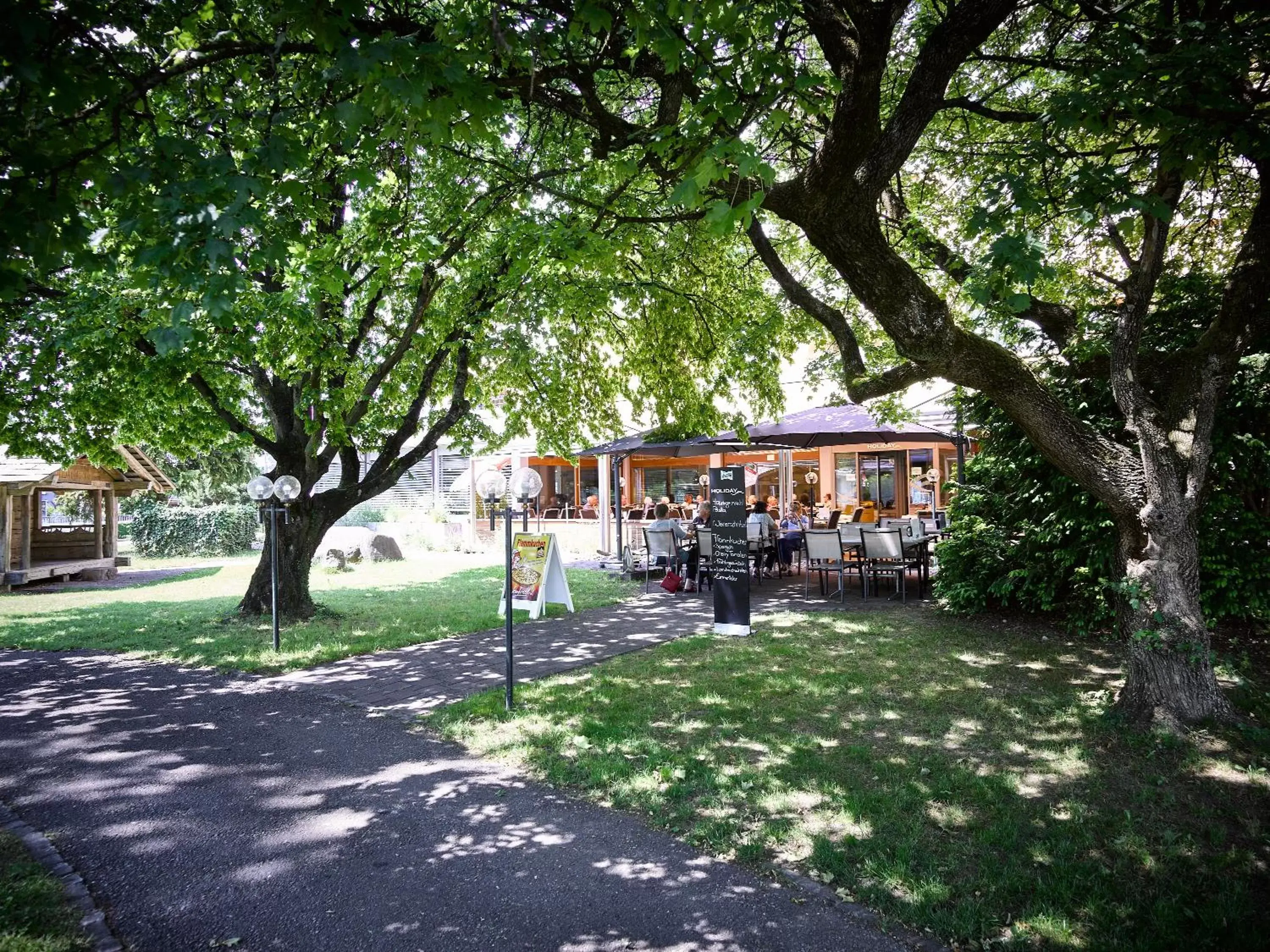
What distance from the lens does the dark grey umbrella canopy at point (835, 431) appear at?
11.1m

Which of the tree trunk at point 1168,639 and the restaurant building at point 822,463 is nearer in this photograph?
the tree trunk at point 1168,639

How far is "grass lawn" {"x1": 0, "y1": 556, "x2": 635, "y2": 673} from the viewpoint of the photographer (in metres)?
8.29

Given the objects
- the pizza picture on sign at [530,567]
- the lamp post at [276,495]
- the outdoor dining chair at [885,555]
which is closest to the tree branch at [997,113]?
the outdoor dining chair at [885,555]

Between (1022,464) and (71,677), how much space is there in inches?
393

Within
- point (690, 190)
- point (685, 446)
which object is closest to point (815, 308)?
point (690, 190)

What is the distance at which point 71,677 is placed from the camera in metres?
7.30

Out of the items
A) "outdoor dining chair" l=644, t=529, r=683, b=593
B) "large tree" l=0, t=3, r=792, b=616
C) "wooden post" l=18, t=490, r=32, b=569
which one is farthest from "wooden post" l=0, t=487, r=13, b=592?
"outdoor dining chair" l=644, t=529, r=683, b=593

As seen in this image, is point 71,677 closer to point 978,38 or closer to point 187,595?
point 187,595

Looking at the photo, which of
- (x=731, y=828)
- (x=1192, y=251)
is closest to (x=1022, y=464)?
(x=1192, y=251)

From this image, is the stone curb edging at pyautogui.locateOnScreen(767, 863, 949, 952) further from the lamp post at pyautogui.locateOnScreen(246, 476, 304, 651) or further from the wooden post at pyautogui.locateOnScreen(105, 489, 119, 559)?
the wooden post at pyautogui.locateOnScreen(105, 489, 119, 559)

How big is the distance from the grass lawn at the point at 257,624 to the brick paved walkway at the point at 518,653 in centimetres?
48

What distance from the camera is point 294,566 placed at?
1020cm

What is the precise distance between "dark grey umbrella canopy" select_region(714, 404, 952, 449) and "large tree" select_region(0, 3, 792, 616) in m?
0.64

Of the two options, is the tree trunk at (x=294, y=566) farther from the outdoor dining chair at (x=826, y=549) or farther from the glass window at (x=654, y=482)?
the glass window at (x=654, y=482)
